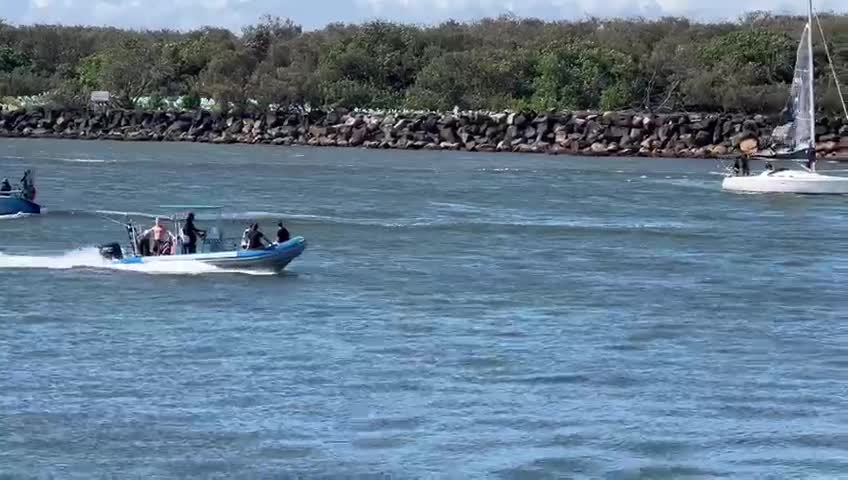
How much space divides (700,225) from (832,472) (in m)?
34.1

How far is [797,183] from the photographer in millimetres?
68688

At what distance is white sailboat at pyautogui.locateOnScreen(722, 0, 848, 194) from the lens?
226 feet

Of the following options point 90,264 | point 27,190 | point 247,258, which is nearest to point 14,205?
point 27,190

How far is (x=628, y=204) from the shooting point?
67062 mm

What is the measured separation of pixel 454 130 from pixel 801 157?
140ft

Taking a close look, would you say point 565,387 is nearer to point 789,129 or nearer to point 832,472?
point 832,472

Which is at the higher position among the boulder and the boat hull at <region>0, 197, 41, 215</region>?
the boat hull at <region>0, 197, 41, 215</region>

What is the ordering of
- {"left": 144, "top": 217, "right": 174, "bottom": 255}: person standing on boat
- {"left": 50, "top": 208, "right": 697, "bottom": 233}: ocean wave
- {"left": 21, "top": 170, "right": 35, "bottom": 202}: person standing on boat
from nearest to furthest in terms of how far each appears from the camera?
{"left": 144, "top": 217, "right": 174, "bottom": 255}: person standing on boat → {"left": 50, "top": 208, "right": 697, "bottom": 233}: ocean wave → {"left": 21, "top": 170, "right": 35, "bottom": 202}: person standing on boat

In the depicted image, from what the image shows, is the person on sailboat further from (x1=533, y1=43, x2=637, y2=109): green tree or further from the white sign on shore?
the white sign on shore

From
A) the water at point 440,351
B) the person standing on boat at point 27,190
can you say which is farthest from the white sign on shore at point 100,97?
the person standing on boat at point 27,190

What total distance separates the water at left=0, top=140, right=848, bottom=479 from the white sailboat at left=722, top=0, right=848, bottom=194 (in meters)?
7.15

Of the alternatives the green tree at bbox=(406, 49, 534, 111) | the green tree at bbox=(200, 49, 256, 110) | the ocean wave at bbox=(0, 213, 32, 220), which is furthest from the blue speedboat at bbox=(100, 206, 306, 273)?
the green tree at bbox=(200, 49, 256, 110)

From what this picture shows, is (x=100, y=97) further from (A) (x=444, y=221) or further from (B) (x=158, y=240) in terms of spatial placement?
(B) (x=158, y=240)

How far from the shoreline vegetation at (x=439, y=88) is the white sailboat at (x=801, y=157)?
28.6 m
